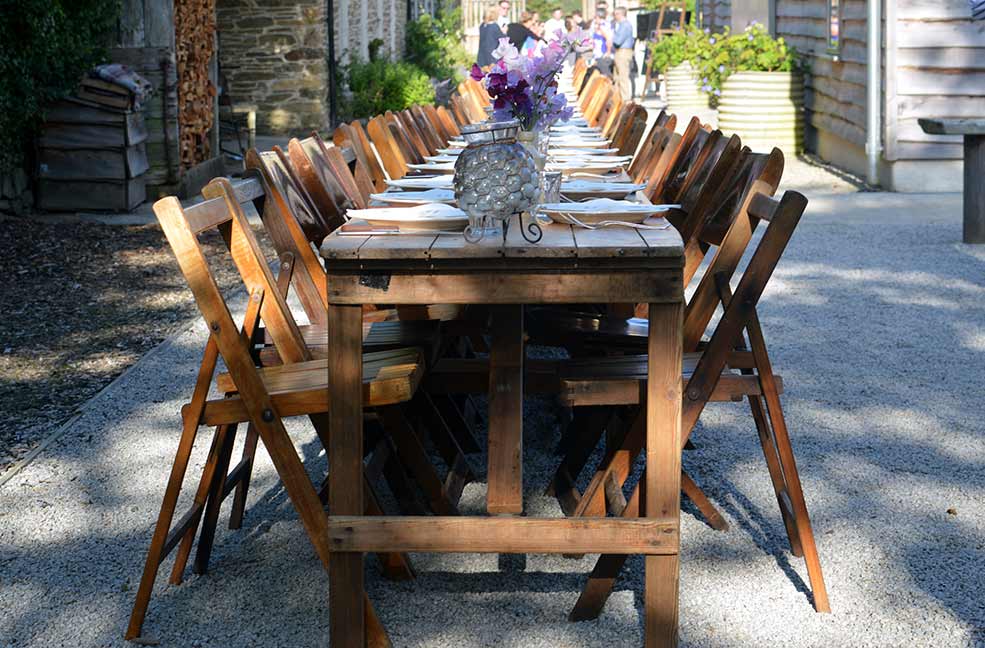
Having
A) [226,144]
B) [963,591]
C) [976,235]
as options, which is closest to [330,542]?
[963,591]

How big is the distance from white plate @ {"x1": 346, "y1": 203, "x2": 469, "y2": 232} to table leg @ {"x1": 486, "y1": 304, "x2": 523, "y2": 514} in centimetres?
22

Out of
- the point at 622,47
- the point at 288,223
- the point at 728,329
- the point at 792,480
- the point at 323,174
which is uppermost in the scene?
the point at 622,47

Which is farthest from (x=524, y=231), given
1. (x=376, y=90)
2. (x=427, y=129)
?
(x=376, y=90)

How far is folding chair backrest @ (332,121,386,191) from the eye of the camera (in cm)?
487

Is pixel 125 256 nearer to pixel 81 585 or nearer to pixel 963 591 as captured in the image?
pixel 81 585

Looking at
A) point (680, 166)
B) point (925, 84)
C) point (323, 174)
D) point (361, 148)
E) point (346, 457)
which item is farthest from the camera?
point (925, 84)

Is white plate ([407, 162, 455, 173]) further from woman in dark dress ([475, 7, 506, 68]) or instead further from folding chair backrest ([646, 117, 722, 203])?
woman in dark dress ([475, 7, 506, 68])

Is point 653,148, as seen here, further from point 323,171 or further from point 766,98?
point 766,98

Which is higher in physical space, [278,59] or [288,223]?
[278,59]

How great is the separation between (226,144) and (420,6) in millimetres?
13762

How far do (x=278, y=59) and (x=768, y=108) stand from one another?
19.9 ft

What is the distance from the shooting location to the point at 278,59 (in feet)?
52.2

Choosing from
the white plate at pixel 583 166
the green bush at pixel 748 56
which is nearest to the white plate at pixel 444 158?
the white plate at pixel 583 166

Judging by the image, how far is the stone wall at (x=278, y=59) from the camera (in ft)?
52.0
